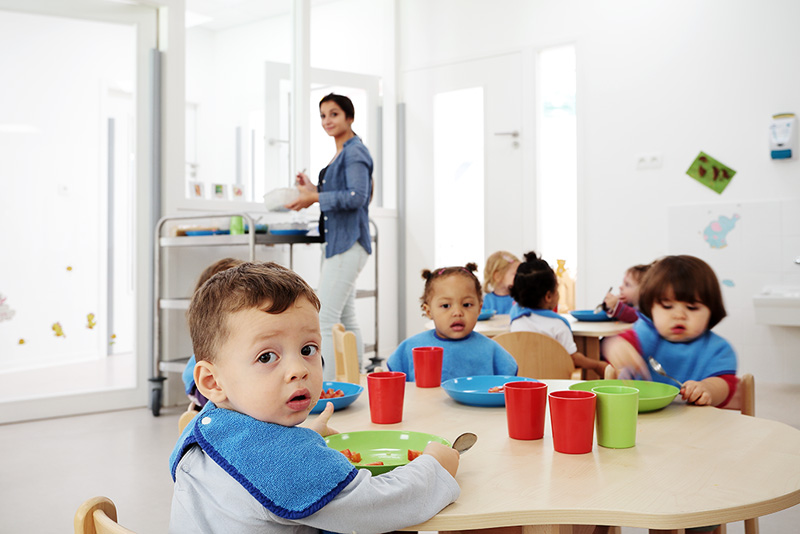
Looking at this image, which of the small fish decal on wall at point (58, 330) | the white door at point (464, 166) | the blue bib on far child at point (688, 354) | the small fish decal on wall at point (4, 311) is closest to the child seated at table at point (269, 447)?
the blue bib on far child at point (688, 354)

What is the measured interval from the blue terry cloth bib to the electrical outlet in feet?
13.4

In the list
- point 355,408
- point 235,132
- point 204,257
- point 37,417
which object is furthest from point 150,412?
point 355,408

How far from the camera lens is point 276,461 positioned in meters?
0.72

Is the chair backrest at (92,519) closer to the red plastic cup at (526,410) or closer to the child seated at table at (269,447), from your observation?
the child seated at table at (269,447)

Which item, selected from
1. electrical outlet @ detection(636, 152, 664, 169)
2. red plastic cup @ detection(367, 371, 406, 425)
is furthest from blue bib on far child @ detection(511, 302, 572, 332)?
electrical outlet @ detection(636, 152, 664, 169)

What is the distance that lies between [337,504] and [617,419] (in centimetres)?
44

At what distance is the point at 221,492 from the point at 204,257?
3.36 m

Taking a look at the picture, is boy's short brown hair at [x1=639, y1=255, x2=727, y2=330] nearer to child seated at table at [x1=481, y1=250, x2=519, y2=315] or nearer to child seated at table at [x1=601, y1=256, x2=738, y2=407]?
child seated at table at [x1=601, y1=256, x2=738, y2=407]

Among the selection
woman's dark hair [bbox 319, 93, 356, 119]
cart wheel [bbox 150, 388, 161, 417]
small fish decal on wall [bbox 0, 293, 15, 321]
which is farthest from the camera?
cart wheel [bbox 150, 388, 161, 417]

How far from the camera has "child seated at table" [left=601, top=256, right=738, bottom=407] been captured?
1.47 meters

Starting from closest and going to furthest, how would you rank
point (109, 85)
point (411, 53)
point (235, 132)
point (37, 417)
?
point (37, 417) → point (109, 85) → point (235, 132) → point (411, 53)

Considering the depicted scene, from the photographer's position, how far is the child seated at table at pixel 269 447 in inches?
28.3

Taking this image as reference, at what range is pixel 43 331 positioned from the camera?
3508 mm

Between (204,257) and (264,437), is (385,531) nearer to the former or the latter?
(264,437)
